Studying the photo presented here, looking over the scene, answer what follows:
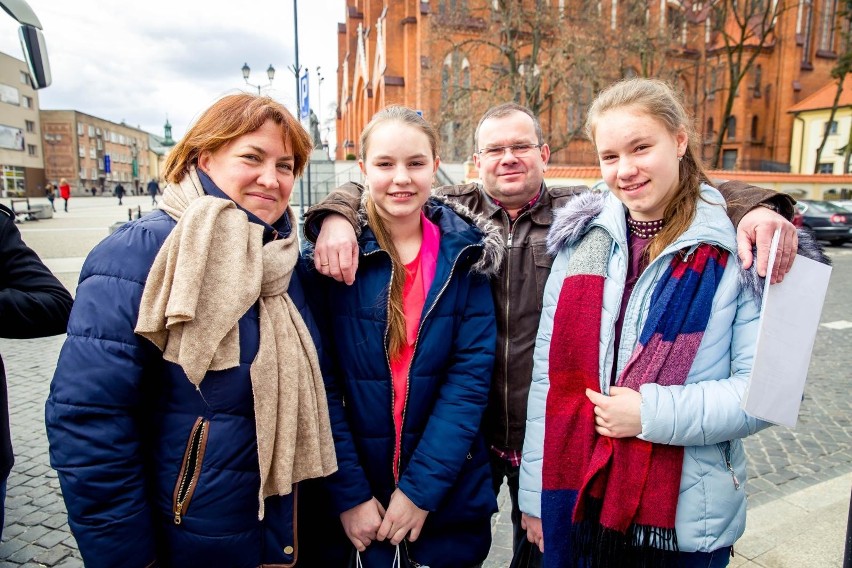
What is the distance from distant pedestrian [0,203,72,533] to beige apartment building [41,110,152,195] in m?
73.1

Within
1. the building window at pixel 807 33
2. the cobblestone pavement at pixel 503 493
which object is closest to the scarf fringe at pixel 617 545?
the cobblestone pavement at pixel 503 493

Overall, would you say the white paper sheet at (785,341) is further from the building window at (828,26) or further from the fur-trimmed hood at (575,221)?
the building window at (828,26)

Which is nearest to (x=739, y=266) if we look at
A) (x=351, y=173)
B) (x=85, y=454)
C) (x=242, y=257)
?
(x=242, y=257)

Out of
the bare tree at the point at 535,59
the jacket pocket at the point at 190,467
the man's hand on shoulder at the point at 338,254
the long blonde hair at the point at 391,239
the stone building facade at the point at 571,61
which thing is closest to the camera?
the jacket pocket at the point at 190,467

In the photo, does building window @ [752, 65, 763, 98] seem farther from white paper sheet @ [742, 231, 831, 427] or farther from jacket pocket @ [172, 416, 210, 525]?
jacket pocket @ [172, 416, 210, 525]

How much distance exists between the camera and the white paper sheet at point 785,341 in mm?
1715

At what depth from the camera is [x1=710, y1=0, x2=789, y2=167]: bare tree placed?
28328 mm

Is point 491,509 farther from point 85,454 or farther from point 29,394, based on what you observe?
point 29,394

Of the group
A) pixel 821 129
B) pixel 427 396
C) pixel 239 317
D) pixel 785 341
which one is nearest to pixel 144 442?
pixel 239 317

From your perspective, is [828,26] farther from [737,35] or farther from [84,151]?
[84,151]

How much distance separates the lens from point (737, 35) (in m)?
42.5

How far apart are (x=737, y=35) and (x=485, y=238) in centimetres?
4962

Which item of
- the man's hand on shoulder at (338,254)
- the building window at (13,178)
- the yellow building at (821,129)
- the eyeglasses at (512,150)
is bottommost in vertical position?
the man's hand on shoulder at (338,254)

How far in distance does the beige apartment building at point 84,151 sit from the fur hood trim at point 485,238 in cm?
7405
